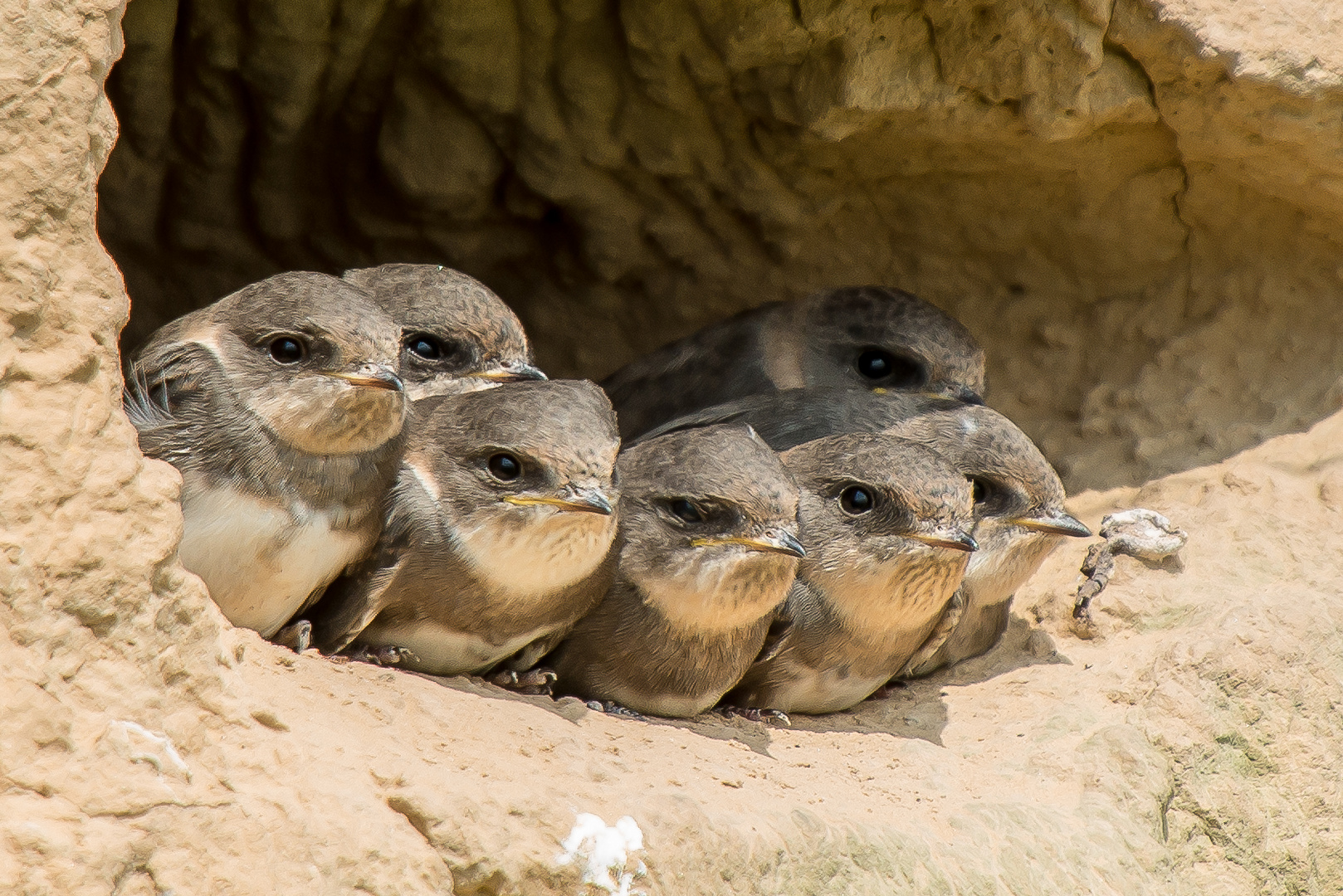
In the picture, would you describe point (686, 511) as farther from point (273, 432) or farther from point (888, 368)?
point (888, 368)

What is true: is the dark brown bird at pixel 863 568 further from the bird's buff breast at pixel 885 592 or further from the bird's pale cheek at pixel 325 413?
the bird's pale cheek at pixel 325 413

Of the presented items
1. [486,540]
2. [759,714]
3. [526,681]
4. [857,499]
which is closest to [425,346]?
[486,540]

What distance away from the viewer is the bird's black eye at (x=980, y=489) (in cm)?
449

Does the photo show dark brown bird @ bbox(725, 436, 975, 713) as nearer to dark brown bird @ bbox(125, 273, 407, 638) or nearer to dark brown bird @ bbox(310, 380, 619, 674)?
dark brown bird @ bbox(310, 380, 619, 674)

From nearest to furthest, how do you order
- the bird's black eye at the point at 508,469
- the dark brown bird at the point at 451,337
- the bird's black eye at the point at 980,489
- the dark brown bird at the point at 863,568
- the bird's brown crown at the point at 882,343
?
the bird's black eye at the point at 508,469 < the dark brown bird at the point at 863,568 < the dark brown bird at the point at 451,337 < the bird's black eye at the point at 980,489 < the bird's brown crown at the point at 882,343

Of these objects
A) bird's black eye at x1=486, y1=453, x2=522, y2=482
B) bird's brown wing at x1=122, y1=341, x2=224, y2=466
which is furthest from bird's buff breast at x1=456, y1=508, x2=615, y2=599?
bird's brown wing at x1=122, y1=341, x2=224, y2=466

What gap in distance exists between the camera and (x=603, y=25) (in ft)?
16.8

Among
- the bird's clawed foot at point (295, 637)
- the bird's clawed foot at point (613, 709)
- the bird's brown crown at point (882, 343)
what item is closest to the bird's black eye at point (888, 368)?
the bird's brown crown at point (882, 343)

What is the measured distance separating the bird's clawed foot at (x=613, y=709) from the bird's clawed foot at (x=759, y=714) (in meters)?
0.32

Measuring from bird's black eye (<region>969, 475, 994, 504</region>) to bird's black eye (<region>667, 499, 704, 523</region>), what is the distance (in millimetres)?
1177

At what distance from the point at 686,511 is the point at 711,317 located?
101 inches

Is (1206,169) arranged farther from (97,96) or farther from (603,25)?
(97,96)

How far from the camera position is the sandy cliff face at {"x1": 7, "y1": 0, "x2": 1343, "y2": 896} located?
2.38m

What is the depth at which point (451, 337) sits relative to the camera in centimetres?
417
